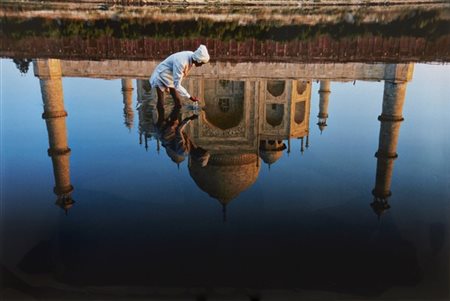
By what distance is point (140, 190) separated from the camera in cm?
299

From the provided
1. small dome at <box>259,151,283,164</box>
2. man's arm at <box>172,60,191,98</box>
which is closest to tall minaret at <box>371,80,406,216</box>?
small dome at <box>259,151,283,164</box>

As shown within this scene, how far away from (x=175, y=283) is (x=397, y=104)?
482cm

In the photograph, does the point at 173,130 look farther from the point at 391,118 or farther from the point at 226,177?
the point at 391,118

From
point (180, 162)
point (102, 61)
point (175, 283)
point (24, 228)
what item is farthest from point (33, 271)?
point (102, 61)

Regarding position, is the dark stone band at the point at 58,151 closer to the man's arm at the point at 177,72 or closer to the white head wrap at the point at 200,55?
the man's arm at the point at 177,72

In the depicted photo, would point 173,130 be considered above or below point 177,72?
below

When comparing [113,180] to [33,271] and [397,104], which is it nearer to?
[33,271]

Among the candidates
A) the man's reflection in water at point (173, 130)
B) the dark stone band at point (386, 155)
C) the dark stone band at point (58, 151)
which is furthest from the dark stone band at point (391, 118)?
the dark stone band at point (58, 151)

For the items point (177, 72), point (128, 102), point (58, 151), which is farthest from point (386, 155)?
point (128, 102)

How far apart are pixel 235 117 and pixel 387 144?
5.13 m

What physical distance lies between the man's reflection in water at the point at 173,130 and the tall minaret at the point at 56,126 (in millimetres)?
900

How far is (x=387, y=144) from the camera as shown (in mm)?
4066

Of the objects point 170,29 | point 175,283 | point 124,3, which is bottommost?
point 175,283

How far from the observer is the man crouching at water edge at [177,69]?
181 inches
